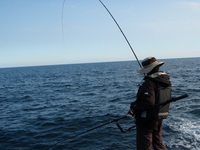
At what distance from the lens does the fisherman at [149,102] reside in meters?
4.43

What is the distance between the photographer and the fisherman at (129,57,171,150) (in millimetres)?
4430

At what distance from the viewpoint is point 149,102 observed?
4.40m

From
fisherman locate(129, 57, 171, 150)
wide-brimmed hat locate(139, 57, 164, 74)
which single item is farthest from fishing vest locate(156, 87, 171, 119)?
wide-brimmed hat locate(139, 57, 164, 74)

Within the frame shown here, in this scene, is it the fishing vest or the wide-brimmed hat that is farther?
the wide-brimmed hat

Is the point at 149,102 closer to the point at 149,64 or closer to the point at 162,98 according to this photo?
the point at 162,98

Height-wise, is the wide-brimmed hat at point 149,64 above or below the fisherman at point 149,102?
above

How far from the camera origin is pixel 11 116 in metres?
17.6

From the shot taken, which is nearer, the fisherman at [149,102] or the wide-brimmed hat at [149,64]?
the fisherman at [149,102]

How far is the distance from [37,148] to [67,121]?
4417 mm

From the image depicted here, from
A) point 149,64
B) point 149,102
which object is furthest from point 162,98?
point 149,64

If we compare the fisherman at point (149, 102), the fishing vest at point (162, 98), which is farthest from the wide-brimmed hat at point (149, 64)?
the fishing vest at point (162, 98)

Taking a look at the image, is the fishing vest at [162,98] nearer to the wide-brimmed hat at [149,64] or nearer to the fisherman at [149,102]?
the fisherman at [149,102]

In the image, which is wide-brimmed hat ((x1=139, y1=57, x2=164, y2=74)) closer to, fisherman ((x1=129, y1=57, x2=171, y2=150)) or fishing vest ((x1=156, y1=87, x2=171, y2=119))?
fisherman ((x1=129, y1=57, x2=171, y2=150))

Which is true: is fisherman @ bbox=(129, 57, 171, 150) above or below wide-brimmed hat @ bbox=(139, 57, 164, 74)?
below
